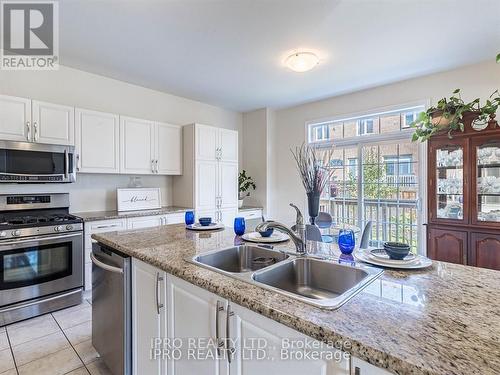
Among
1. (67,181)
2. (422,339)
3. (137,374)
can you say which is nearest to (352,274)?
(422,339)

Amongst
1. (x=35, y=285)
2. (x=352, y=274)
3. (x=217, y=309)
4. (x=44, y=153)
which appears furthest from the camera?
(x=44, y=153)

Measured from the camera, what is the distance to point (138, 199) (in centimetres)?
367

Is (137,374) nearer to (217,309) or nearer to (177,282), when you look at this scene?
(177,282)

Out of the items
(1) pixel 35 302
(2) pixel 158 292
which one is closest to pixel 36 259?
(1) pixel 35 302

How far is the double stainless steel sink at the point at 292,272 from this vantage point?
1166 mm

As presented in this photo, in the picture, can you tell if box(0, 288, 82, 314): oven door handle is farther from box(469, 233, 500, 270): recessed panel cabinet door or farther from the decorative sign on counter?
box(469, 233, 500, 270): recessed panel cabinet door

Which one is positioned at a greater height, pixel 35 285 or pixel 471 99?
pixel 471 99

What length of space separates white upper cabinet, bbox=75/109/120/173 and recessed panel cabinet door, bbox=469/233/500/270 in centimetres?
409

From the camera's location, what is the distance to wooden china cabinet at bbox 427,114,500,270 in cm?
266

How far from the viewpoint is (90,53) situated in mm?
2832

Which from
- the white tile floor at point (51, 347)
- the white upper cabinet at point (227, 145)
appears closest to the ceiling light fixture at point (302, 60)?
the white upper cabinet at point (227, 145)

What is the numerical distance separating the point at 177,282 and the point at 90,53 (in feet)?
9.09

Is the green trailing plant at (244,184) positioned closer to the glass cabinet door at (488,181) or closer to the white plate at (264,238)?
the white plate at (264,238)

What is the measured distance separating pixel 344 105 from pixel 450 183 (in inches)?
73.4
